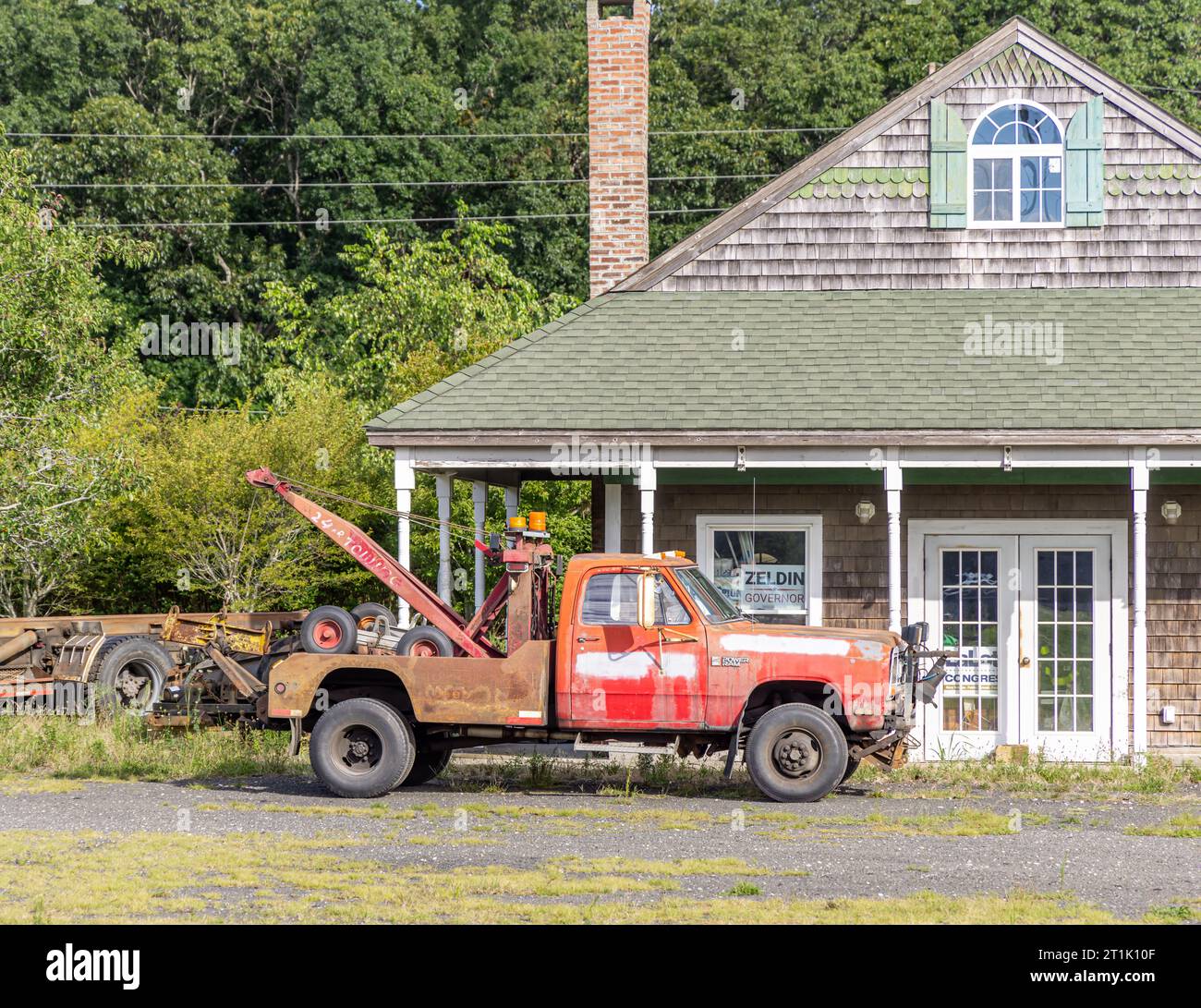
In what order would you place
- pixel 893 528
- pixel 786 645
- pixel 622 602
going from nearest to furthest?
pixel 786 645 → pixel 622 602 → pixel 893 528

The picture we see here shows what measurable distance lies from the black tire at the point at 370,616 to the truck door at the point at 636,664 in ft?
6.82

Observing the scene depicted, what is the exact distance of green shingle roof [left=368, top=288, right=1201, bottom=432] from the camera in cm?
1535

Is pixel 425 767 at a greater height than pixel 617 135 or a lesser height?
lesser

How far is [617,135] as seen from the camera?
1864 centimetres

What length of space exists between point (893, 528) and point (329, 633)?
5.71 meters

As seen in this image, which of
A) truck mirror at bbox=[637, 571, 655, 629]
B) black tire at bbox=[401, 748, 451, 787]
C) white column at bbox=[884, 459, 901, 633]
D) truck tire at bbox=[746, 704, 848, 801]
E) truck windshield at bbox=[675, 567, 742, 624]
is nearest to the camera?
truck mirror at bbox=[637, 571, 655, 629]

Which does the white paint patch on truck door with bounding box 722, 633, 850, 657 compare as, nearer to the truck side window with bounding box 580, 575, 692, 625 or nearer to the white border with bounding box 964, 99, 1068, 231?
the truck side window with bounding box 580, 575, 692, 625

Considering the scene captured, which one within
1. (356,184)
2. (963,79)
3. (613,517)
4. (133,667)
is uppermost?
(356,184)

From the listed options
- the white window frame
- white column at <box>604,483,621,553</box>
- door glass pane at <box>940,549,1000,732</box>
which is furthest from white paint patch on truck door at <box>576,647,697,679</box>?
door glass pane at <box>940,549,1000,732</box>

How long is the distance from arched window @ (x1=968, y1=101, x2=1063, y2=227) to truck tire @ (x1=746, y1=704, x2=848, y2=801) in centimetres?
767

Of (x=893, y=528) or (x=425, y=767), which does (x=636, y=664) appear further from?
(x=893, y=528)
